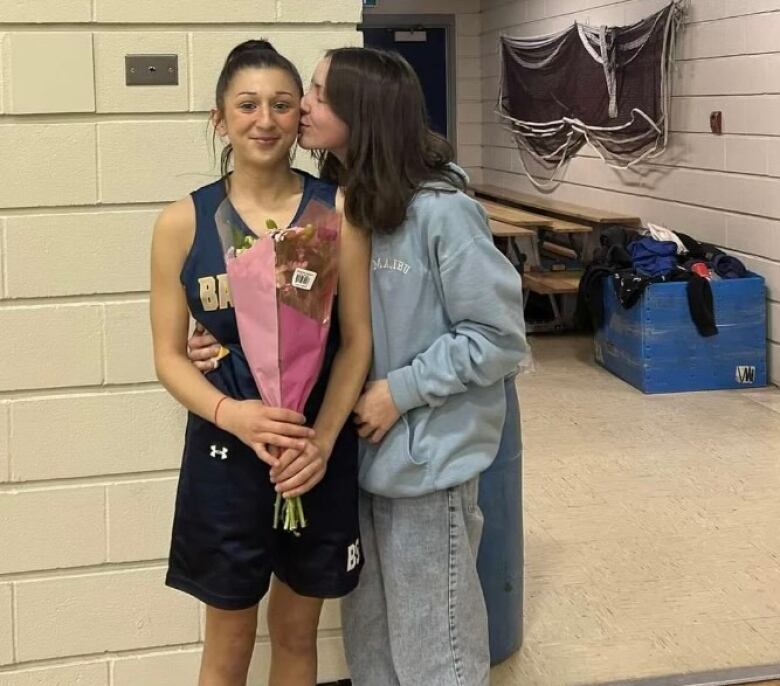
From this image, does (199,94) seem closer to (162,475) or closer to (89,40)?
(89,40)

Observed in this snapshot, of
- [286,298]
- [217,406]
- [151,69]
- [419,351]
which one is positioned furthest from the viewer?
[151,69]

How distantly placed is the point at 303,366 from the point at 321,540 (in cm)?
31

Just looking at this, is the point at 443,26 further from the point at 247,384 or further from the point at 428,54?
the point at 247,384

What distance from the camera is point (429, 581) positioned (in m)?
1.92

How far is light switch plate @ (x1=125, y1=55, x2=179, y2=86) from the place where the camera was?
223cm

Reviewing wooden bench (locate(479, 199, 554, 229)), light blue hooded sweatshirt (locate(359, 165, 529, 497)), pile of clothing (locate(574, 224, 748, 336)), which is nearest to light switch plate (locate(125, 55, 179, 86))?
light blue hooded sweatshirt (locate(359, 165, 529, 497))

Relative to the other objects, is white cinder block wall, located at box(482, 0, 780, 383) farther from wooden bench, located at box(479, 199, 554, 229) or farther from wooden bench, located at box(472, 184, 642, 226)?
wooden bench, located at box(479, 199, 554, 229)

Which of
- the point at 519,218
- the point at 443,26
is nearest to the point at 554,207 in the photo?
the point at 519,218

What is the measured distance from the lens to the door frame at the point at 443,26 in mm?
9125

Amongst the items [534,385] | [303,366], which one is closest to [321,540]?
[303,366]

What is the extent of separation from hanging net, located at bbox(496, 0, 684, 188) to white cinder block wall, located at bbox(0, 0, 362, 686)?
4.21 metres

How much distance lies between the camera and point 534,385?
5512 mm

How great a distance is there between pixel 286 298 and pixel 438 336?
13.1 inches

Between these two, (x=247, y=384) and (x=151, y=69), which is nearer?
(x=247, y=384)
